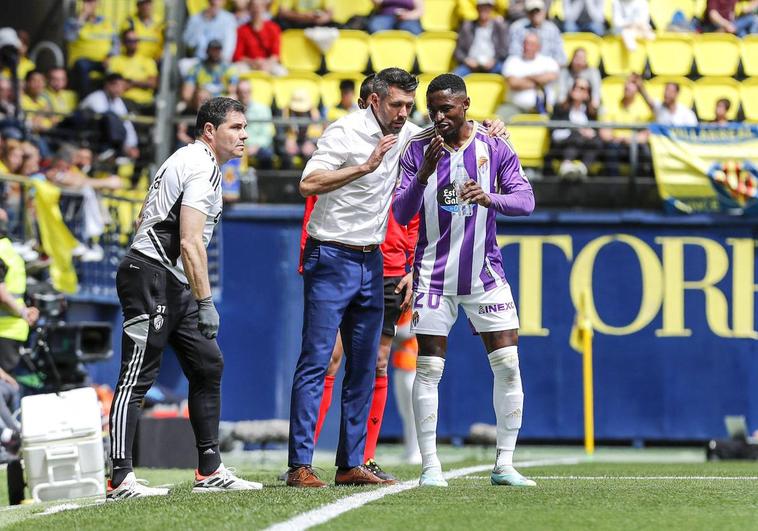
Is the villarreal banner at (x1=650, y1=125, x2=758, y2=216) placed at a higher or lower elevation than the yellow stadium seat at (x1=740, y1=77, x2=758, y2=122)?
lower

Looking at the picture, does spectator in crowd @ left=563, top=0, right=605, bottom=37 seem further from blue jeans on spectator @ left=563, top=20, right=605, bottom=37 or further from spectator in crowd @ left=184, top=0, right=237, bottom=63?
spectator in crowd @ left=184, top=0, right=237, bottom=63

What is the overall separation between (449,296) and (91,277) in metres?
7.76

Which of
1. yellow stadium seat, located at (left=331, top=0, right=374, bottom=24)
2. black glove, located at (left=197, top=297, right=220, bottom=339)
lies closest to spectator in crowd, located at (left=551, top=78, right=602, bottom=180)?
yellow stadium seat, located at (left=331, top=0, right=374, bottom=24)

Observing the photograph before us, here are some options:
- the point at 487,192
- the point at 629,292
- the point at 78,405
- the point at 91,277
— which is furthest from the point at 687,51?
the point at 78,405

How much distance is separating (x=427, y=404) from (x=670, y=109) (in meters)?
10.8

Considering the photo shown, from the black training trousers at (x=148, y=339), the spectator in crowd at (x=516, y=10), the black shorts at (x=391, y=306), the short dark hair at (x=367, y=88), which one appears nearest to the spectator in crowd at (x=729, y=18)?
the spectator in crowd at (x=516, y=10)

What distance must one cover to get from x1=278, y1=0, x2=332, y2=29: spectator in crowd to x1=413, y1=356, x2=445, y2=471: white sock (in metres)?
11.6

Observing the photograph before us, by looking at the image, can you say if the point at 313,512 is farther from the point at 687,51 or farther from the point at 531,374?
the point at 687,51

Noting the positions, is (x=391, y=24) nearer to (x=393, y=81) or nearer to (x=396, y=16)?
(x=396, y=16)

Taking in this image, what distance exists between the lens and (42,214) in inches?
544

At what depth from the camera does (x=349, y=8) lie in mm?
19062

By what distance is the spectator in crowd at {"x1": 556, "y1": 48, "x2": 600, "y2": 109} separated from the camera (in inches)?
696

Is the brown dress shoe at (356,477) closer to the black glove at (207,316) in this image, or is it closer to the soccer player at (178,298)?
the soccer player at (178,298)

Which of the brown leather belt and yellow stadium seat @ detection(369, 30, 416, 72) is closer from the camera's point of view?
the brown leather belt
